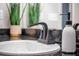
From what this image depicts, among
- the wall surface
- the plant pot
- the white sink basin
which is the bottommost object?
the white sink basin

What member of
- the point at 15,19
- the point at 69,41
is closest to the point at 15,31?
the point at 15,19

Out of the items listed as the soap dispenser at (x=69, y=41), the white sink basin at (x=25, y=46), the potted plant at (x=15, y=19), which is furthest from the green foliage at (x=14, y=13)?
the soap dispenser at (x=69, y=41)

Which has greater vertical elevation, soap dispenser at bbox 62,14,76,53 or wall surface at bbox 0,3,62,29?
wall surface at bbox 0,3,62,29

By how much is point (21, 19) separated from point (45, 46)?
0.42m

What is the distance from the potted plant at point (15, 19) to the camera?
55.5 inches

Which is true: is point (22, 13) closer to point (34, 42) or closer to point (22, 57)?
point (34, 42)

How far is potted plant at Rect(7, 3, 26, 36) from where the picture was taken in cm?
141

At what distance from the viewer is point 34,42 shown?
124cm

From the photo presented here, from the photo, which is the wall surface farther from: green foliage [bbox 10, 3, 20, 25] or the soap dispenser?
the soap dispenser

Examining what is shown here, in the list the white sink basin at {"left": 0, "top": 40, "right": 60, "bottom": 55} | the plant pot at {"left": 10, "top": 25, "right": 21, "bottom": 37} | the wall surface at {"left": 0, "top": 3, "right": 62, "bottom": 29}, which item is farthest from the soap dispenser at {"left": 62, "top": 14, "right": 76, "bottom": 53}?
the plant pot at {"left": 10, "top": 25, "right": 21, "bottom": 37}

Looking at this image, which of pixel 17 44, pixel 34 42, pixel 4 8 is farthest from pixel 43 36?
pixel 4 8

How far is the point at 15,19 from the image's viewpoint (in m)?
1.44

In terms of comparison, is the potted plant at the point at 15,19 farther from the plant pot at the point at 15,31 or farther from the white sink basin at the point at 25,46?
the white sink basin at the point at 25,46

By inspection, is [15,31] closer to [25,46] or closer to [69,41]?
[25,46]
